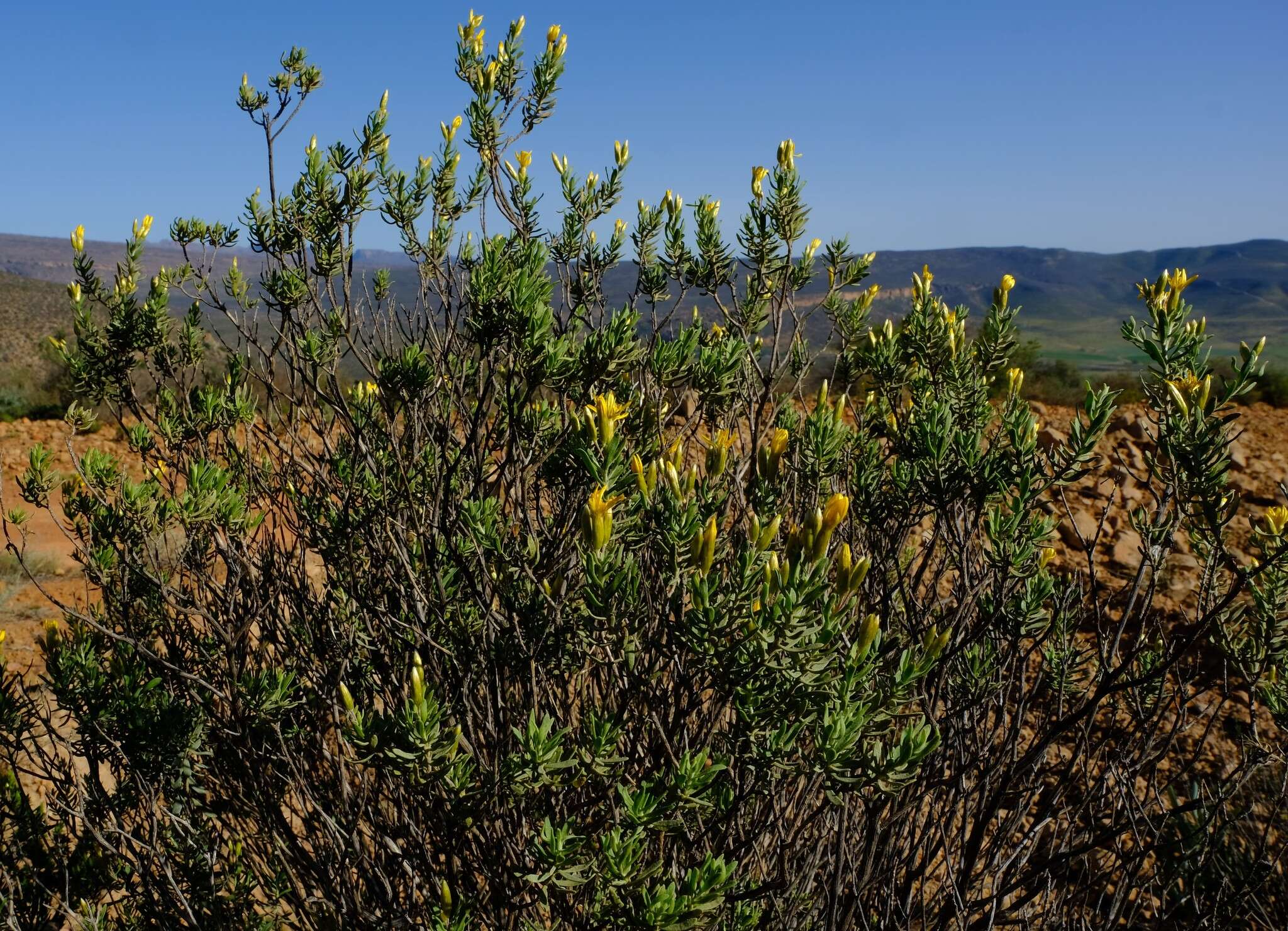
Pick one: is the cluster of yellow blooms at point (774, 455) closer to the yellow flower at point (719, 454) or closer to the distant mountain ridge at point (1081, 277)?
the yellow flower at point (719, 454)

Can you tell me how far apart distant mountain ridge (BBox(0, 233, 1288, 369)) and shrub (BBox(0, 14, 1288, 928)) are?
71.6 metres

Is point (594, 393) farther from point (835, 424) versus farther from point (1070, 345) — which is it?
point (1070, 345)

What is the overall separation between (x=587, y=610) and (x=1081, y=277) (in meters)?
147

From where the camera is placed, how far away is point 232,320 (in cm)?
287

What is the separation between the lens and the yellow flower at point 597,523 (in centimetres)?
132

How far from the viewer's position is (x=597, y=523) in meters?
1.32

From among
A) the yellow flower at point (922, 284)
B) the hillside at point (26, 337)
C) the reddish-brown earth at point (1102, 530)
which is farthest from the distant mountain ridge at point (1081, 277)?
the yellow flower at point (922, 284)

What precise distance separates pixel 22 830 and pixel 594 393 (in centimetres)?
206

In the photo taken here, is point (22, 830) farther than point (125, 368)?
No

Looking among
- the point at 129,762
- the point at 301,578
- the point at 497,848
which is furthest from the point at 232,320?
the point at 497,848

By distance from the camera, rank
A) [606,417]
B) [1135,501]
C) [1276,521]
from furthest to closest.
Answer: [1135,501], [1276,521], [606,417]

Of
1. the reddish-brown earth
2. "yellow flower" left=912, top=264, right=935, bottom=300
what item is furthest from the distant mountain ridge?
"yellow flower" left=912, top=264, right=935, bottom=300

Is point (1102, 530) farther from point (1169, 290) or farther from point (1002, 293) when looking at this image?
point (1169, 290)

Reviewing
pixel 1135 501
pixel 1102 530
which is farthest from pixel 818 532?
pixel 1135 501
